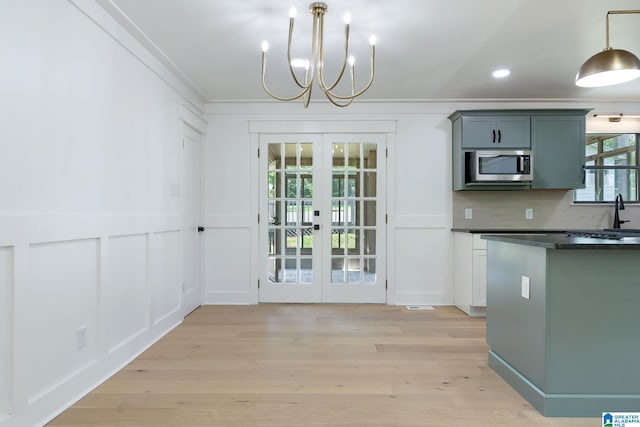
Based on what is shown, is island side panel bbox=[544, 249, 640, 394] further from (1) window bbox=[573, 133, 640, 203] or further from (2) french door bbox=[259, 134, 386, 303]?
(1) window bbox=[573, 133, 640, 203]

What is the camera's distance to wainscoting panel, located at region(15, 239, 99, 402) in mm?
1724

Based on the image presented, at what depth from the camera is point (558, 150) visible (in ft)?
13.1

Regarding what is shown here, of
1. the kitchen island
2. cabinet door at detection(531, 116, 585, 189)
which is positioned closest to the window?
cabinet door at detection(531, 116, 585, 189)

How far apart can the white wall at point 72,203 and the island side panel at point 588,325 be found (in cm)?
256

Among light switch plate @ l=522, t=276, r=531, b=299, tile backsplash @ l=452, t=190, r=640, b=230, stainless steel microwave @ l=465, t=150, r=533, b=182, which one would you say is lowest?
light switch plate @ l=522, t=276, r=531, b=299

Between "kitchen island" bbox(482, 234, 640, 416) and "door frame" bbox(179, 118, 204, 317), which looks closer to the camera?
"kitchen island" bbox(482, 234, 640, 416)

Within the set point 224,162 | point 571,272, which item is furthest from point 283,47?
point 571,272

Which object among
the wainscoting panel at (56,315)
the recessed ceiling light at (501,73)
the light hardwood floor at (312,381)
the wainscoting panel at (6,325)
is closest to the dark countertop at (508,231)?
the light hardwood floor at (312,381)

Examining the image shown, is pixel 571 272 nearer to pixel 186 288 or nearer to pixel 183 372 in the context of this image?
pixel 183 372

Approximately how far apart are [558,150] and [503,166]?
2.18ft

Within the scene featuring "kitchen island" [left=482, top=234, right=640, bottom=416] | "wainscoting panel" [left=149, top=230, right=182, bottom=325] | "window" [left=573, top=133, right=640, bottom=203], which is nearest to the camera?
"kitchen island" [left=482, top=234, right=640, bottom=416]

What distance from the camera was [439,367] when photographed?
8.33ft

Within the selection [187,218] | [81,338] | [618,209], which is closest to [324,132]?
[187,218]

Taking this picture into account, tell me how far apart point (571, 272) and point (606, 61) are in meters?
1.18
